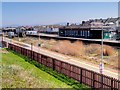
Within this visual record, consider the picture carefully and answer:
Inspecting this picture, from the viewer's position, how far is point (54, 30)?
119750mm

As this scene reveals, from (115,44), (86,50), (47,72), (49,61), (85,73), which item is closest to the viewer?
(85,73)

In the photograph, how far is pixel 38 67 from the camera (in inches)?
969

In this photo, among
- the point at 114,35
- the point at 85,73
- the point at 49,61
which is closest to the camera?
the point at 85,73

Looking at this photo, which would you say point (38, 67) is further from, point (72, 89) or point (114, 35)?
point (114, 35)

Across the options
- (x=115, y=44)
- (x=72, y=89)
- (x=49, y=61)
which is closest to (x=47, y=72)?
(x=49, y=61)

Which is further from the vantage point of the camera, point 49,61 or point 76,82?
point 49,61

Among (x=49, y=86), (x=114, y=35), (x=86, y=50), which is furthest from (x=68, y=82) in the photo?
(x=114, y=35)

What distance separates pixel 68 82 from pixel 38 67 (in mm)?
7187

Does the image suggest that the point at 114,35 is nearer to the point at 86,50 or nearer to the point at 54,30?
the point at 86,50

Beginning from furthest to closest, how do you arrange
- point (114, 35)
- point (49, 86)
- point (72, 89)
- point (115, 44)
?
point (114, 35) → point (115, 44) → point (72, 89) → point (49, 86)

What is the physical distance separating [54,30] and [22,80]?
105 meters

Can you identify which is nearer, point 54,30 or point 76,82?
point 76,82

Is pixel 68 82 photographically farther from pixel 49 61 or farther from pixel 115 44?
pixel 115 44

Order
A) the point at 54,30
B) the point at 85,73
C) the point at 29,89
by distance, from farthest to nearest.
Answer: the point at 54,30
the point at 85,73
the point at 29,89
